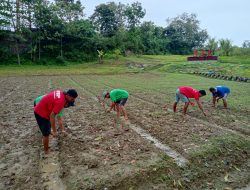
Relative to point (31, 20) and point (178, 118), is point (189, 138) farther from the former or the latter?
point (31, 20)

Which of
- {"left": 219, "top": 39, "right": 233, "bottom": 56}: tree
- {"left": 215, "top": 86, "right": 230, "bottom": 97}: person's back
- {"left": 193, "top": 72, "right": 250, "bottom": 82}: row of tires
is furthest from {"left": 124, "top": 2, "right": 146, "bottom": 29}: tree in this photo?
{"left": 215, "top": 86, "right": 230, "bottom": 97}: person's back

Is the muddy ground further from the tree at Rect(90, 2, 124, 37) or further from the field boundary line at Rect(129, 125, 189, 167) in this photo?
the tree at Rect(90, 2, 124, 37)

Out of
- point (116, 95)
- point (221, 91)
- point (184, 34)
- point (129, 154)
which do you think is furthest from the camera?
point (184, 34)

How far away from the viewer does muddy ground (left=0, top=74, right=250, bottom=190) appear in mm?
4848

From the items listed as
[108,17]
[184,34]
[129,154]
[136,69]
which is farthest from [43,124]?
[184,34]

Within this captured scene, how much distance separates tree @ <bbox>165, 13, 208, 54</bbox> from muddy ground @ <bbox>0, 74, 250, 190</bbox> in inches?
2311

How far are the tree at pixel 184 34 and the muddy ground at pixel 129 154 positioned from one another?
5869cm

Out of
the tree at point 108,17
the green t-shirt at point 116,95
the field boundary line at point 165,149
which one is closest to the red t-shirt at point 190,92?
the green t-shirt at point 116,95

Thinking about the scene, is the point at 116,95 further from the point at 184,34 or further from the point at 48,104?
the point at 184,34

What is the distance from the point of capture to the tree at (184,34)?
65781 millimetres

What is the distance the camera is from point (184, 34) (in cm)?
A: 7181

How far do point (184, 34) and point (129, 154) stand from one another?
70787 millimetres

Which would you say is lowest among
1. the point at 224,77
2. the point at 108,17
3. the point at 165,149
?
the point at 165,149

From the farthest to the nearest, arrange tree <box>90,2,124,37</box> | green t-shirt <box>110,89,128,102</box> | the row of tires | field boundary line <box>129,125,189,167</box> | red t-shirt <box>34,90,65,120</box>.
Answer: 1. tree <box>90,2,124,37</box>
2. the row of tires
3. green t-shirt <box>110,89,128,102</box>
4. red t-shirt <box>34,90,65,120</box>
5. field boundary line <box>129,125,189,167</box>
